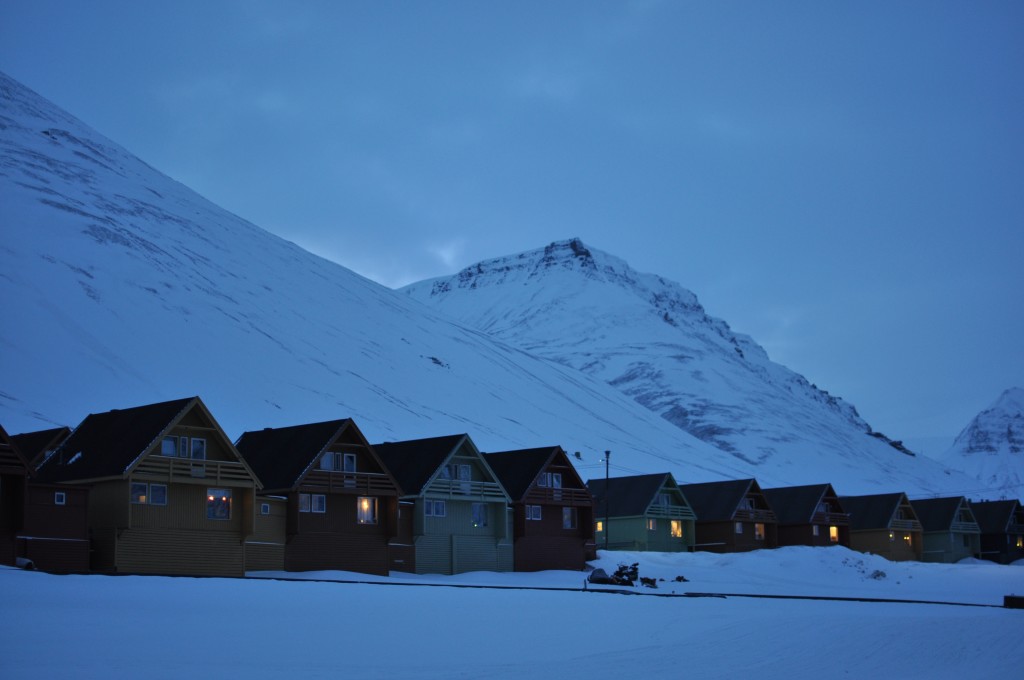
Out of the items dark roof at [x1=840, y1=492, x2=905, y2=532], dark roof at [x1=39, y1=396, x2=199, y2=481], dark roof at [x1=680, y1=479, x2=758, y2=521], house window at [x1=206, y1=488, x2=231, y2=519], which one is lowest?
dark roof at [x1=840, y1=492, x2=905, y2=532]

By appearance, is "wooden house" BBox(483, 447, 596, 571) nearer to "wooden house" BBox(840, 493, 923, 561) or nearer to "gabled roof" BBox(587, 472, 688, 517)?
"gabled roof" BBox(587, 472, 688, 517)

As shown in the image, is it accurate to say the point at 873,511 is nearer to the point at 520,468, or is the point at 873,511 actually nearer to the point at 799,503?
the point at 799,503

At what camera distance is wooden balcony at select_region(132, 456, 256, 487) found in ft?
167

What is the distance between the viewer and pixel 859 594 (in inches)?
2571

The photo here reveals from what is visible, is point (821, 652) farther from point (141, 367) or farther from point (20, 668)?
point (141, 367)

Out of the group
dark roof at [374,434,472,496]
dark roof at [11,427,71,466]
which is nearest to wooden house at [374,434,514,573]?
dark roof at [374,434,472,496]

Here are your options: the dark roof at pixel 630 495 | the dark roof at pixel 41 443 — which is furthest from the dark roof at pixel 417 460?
the dark roof at pixel 630 495

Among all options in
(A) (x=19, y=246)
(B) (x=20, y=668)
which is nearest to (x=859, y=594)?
(B) (x=20, y=668)

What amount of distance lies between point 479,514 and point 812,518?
39.5 meters

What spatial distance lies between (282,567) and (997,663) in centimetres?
3236

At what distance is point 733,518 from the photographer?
92750mm

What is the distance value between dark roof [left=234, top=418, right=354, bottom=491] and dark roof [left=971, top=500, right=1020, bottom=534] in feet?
265

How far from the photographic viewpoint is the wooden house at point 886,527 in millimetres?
105500

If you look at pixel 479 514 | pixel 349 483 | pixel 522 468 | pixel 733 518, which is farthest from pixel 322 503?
pixel 733 518
